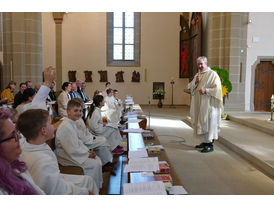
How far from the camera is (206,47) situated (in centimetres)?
1130

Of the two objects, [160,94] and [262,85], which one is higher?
[262,85]

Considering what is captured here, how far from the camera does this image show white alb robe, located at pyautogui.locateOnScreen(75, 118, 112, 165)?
421 centimetres

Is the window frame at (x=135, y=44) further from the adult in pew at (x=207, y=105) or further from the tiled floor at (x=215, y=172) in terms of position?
the adult in pew at (x=207, y=105)

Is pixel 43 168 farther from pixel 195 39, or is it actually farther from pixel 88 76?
pixel 88 76

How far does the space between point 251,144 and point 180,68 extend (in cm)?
1010

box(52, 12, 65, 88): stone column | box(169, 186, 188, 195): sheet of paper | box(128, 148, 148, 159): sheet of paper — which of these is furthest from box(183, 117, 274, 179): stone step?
box(52, 12, 65, 88): stone column

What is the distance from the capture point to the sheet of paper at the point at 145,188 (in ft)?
7.23

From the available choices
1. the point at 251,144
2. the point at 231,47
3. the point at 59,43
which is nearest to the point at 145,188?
the point at 251,144

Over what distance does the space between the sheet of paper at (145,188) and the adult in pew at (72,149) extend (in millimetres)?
1278

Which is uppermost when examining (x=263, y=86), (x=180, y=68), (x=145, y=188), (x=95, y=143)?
A: (x=180, y=68)

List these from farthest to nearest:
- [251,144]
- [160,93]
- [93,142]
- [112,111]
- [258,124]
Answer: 1. [160,93]
2. [112,111]
3. [258,124]
4. [251,144]
5. [93,142]

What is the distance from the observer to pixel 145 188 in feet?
7.52

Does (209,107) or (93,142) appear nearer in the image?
(93,142)

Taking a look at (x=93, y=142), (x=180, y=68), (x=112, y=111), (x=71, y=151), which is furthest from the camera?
(x=180, y=68)
